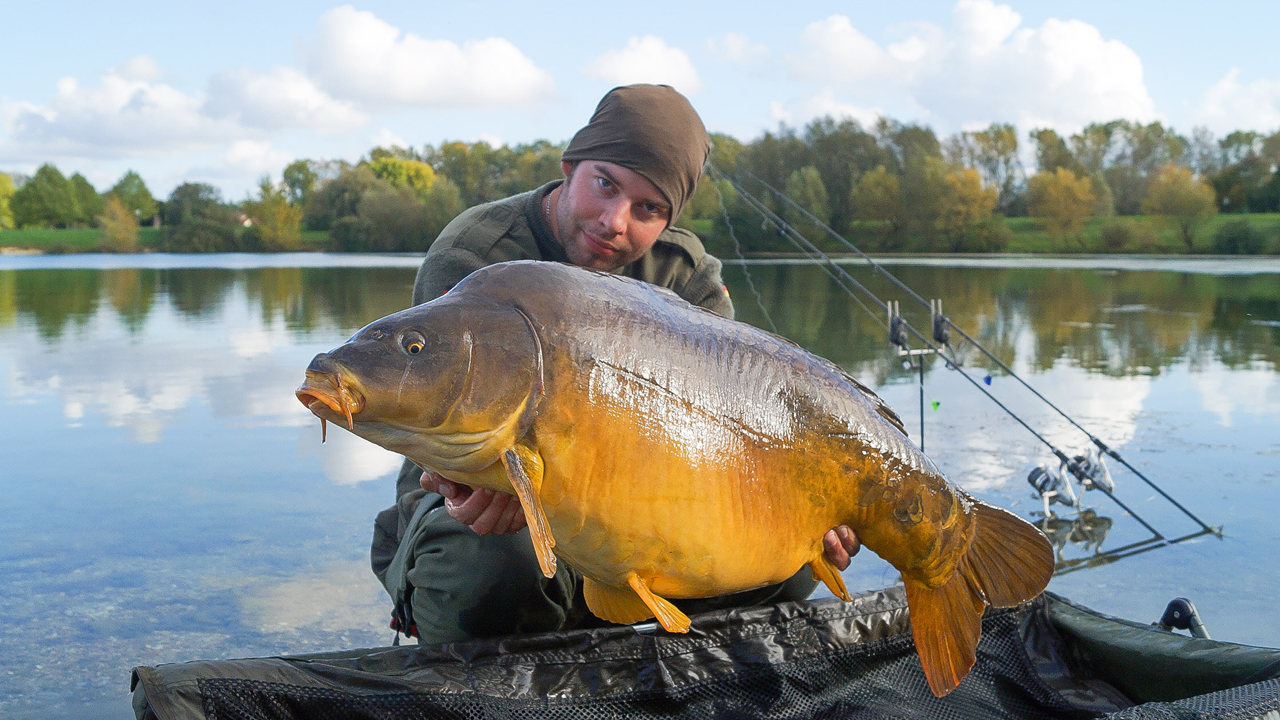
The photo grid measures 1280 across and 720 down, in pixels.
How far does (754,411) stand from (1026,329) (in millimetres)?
11122

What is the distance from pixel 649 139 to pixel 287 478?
11.2 ft

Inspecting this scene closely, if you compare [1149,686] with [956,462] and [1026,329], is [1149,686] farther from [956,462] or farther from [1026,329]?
[1026,329]

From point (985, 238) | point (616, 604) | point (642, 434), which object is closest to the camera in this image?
point (642, 434)

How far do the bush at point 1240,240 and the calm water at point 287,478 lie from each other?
26.7 m

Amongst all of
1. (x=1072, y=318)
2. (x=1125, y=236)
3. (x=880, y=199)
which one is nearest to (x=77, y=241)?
(x=880, y=199)

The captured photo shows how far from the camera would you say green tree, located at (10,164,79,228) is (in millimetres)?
70062

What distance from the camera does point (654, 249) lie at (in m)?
2.81

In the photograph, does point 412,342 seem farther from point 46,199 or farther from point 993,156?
point 46,199

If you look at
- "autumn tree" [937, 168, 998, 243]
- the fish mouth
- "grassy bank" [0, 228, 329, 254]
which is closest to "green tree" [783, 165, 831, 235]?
"autumn tree" [937, 168, 998, 243]

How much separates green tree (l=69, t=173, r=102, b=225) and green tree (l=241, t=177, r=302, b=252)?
19543 mm

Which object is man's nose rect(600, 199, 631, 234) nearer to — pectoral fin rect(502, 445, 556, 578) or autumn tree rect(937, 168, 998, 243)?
pectoral fin rect(502, 445, 556, 578)

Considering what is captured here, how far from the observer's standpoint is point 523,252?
2.50 m

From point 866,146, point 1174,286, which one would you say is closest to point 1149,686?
point 1174,286

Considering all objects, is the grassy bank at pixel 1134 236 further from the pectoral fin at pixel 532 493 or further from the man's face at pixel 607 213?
the pectoral fin at pixel 532 493
